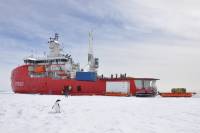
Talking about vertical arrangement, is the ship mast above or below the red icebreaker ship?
above

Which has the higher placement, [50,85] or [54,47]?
[54,47]

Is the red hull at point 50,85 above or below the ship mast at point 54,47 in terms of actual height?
below

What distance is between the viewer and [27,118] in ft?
62.8

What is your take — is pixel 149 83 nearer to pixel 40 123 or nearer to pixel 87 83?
pixel 87 83

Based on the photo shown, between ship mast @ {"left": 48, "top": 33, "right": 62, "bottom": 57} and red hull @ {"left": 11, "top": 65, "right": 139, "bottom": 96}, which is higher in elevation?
ship mast @ {"left": 48, "top": 33, "right": 62, "bottom": 57}

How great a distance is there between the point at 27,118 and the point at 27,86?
43.1 meters

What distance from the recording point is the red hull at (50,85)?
55.6m

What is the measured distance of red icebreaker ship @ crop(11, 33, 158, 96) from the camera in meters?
53.9

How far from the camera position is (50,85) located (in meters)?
58.2

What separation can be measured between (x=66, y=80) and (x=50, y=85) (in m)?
3.81

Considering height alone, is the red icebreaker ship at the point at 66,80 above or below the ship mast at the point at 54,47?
below

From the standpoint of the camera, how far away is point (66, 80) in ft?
186

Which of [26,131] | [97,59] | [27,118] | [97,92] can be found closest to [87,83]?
[97,92]

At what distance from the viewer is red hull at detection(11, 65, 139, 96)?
55.6m
